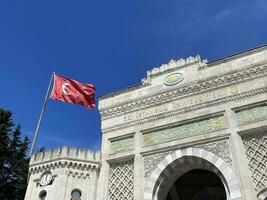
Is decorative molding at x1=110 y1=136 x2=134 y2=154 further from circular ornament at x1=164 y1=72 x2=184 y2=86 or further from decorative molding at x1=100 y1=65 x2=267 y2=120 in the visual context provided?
circular ornament at x1=164 y1=72 x2=184 y2=86

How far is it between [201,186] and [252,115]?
5.18 metres

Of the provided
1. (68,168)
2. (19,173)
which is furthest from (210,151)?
(19,173)

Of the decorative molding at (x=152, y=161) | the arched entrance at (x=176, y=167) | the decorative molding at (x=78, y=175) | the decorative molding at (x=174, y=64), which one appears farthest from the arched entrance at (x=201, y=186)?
the decorative molding at (x=174, y=64)

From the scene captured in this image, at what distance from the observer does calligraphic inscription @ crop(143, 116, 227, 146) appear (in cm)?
1353

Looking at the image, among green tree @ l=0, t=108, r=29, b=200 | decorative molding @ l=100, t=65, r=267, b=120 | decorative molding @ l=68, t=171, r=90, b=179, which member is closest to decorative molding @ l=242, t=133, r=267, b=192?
Answer: decorative molding @ l=100, t=65, r=267, b=120

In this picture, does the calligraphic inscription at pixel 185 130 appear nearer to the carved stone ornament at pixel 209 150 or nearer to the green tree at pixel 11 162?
the carved stone ornament at pixel 209 150

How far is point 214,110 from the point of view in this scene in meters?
13.8

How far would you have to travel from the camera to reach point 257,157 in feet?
40.1

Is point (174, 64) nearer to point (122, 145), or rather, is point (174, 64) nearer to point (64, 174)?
point (122, 145)

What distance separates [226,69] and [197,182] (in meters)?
5.78

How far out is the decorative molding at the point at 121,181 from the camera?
13680mm

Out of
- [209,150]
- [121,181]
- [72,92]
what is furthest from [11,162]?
[209,150]

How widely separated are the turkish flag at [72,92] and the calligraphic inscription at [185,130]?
4.39 m

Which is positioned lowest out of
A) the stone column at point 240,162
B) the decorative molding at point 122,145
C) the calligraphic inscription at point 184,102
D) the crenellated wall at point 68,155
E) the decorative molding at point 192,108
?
the stone column at point 240,162
